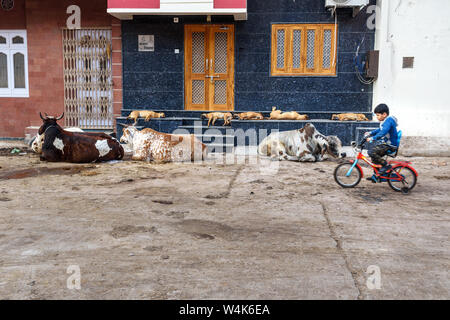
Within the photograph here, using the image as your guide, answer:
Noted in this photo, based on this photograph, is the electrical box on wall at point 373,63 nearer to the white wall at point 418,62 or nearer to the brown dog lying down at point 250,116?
the white wall at point 418,62

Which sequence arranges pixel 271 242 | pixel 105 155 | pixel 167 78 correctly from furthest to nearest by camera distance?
pixel 167 78 < pixel 105 155 < pixel 271 242

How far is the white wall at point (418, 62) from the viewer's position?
1022cm

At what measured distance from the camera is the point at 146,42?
11672 mm

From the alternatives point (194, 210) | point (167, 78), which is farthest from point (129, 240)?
point (167, 78)

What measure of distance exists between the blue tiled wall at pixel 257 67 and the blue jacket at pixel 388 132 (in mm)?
5088

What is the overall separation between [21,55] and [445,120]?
11.7 meters

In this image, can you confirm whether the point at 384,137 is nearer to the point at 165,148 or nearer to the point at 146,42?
the point at 165,148

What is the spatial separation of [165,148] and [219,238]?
4958mm

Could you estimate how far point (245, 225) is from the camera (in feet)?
15.5

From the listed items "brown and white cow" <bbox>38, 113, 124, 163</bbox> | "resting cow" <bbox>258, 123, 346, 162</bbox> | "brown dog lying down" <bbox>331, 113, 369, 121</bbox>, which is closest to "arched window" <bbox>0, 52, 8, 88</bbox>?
"brown and white cow" <bbox>38, 113, 124, 163</bbox>

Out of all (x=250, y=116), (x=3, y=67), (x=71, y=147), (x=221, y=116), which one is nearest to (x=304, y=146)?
(x=250, y=116)

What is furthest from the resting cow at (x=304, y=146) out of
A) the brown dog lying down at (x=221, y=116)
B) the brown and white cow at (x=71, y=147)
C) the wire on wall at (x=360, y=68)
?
the brown and white cow at (x=71, y=147)

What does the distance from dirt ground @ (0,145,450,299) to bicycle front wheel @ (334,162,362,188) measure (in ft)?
0.55
